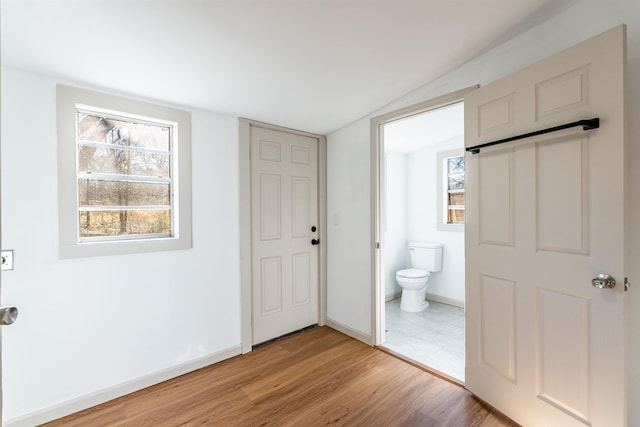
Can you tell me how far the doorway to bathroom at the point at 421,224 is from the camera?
9.11 ft

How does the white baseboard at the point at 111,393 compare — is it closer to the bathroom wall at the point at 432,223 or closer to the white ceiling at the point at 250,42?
the white ceiling at the point at 250,42

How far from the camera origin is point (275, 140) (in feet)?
9.57

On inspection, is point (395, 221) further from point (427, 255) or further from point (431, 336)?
point (431, 336)

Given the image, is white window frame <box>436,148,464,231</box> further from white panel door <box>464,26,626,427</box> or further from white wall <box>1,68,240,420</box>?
white wall <box>1,68,240,420</box>

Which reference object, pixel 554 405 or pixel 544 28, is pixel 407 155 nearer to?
pixel 544 28

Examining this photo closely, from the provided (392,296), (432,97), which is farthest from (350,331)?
(432,97)

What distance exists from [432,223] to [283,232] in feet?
6.79

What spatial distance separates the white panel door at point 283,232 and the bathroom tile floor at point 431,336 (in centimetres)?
89

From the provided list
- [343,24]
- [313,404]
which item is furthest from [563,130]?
[313,404]

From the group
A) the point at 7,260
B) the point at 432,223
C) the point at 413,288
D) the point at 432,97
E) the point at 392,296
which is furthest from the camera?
the point at 392,296

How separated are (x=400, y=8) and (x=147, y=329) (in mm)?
2575

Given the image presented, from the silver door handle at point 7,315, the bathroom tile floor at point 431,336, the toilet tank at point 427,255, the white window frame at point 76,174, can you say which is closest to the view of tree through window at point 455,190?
the toilet tank at point 427,255

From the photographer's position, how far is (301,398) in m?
2.07

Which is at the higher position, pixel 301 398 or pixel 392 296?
pixel 392 296
